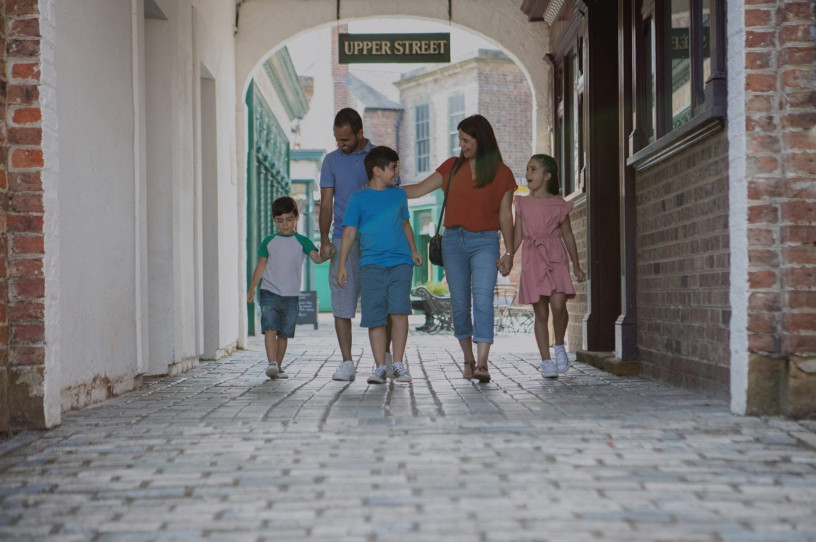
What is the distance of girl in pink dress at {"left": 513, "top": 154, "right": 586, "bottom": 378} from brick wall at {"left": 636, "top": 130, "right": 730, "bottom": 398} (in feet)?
1.77

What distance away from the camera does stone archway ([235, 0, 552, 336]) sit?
1309cm

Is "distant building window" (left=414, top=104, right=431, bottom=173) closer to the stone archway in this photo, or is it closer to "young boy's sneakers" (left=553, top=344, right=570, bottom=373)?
the stone archway

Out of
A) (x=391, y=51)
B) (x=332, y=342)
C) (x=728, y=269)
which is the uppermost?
(x=391, y=51)

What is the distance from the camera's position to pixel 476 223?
7574mm

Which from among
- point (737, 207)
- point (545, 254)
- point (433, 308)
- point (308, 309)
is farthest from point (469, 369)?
point (308, 309)

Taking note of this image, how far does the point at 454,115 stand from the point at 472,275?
1085 inches

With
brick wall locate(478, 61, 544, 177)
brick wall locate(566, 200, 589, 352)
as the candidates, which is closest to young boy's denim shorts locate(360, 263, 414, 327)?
brick wall locate(566, 200, 589, 352)

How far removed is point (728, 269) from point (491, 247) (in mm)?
2009

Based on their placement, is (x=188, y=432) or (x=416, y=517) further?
(x=188, y=432)

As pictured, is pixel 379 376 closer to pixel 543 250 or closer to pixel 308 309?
pixel 543 250

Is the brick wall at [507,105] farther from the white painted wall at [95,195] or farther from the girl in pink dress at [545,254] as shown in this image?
the white painted wall at [95,195]

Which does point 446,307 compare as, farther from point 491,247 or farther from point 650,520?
point 650,520

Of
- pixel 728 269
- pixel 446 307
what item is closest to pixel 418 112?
pixel 446 307

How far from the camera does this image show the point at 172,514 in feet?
11.0
